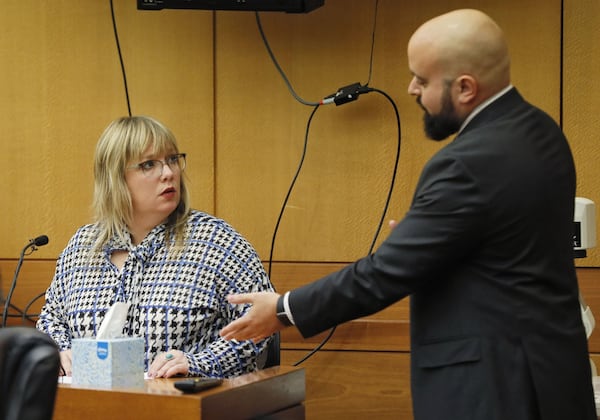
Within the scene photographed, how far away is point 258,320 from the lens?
2258 millimetres

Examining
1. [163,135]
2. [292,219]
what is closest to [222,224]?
[163,135]

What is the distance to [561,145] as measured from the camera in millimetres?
2131

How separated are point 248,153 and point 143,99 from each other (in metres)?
0.45

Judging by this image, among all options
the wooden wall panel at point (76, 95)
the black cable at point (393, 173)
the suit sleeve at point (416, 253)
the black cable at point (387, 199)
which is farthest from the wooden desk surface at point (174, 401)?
the wooden wall panel at point (76, 95)

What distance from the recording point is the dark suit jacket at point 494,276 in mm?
2023

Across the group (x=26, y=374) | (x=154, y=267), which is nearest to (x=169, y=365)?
(x=154, y=267)

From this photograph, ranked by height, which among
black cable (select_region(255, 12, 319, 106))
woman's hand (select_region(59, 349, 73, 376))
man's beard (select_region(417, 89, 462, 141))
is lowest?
woman's hand (select_region(59, 349, 73, 376))

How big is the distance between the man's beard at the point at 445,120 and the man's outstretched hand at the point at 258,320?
1.72ft

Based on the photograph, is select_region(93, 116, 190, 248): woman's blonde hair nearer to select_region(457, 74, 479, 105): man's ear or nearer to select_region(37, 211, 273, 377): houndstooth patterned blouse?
select_region(37, 211, 273, 377): houndstooth patterned blouse

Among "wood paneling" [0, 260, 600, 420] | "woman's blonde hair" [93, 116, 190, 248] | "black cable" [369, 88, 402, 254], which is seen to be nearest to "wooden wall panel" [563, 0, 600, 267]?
"black cable" [369, 88, 402, 254]

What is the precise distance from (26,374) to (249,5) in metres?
2.44

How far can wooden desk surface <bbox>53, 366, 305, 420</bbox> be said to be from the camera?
2172 mm

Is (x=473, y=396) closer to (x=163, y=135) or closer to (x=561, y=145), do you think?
(x=561, y=145)

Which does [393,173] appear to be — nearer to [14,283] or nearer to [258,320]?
[14,283]
